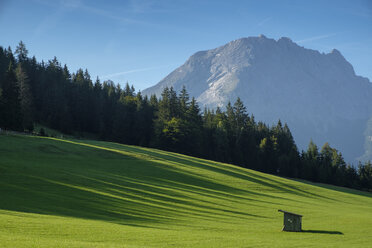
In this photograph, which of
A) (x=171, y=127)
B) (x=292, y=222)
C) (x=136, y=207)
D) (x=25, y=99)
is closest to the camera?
(x=292, y=222)

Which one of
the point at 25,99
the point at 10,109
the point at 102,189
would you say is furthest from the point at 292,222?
the point at 25,99

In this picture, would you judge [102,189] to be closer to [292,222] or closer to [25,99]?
[292,222]

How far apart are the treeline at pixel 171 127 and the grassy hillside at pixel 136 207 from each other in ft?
157

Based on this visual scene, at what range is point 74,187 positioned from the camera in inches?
1226

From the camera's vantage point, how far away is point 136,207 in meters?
27.5

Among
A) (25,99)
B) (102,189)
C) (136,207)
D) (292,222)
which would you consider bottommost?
(136,207)

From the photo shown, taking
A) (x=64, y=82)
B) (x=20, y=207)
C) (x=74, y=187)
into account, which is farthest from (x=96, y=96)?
(x=20, y=207)

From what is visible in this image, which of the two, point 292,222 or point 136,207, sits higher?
point 292,222

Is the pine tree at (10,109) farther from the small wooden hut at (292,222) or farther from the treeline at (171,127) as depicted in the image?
the small wooden hut at (292,222)

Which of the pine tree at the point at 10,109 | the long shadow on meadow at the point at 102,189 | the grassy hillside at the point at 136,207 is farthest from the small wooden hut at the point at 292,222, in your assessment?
the pine tree at the point at 10,109

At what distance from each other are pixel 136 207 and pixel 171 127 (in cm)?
7053

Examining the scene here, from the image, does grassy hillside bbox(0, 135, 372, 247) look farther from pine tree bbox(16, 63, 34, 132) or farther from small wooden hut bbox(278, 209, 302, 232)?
pine tree bbox(16, 63, 34, 132)

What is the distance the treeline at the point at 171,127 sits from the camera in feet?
329

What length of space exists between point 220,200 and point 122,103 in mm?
86428
